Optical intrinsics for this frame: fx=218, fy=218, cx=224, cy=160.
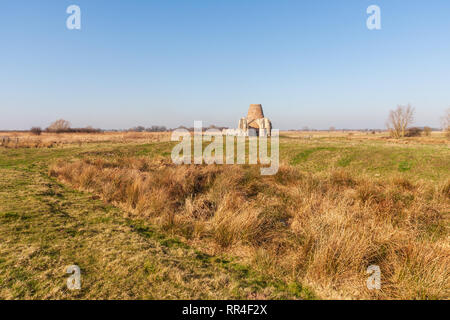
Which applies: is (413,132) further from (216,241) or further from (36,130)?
(36,130)

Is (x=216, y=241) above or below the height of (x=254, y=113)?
below

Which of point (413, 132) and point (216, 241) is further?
point (413, 132)

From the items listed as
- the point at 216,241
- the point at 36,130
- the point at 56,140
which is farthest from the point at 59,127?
the point at 216,241

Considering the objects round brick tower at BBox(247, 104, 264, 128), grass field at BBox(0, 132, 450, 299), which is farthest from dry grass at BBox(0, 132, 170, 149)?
grass field at BBox(0, 132, 450, 299)

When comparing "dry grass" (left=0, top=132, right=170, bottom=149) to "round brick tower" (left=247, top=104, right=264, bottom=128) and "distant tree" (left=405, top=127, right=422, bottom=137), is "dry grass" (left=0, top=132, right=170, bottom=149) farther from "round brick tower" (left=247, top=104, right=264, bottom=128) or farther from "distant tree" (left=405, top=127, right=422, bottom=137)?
"distant tree" (left=405, top=127, right=422, bottom=137)

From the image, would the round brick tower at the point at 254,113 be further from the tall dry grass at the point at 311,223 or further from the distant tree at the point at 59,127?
the distant tree at the point at 59,127

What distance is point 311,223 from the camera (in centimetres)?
446

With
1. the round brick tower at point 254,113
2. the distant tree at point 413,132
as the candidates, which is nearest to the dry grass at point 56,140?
the round brick tower at point 254,113

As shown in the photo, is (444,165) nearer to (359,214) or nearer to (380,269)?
(359,214)

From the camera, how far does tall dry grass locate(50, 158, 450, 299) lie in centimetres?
330

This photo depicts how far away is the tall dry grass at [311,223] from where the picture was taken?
130 inches

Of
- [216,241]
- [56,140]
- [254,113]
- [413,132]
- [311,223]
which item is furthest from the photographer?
[413,132]

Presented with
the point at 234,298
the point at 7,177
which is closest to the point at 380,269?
the point at 234,298

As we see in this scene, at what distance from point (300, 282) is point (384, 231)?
2204mm
